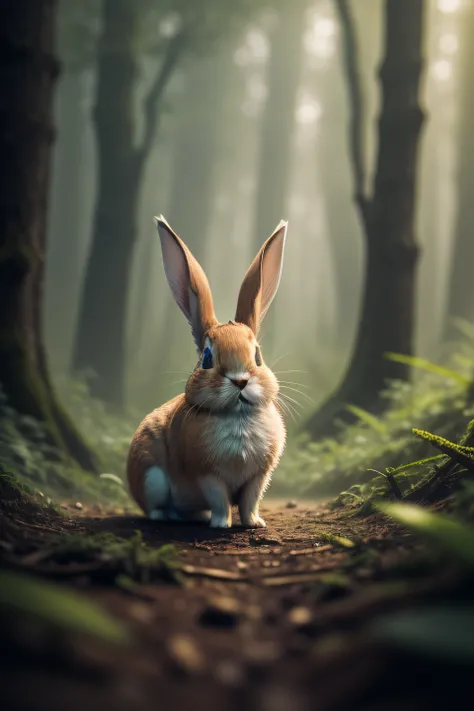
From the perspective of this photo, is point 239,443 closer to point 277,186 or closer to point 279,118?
point 277,186

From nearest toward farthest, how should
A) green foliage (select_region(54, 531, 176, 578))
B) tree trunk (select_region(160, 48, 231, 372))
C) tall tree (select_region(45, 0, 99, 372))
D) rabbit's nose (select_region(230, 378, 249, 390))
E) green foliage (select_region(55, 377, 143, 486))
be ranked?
1. green foliage (select_region(54, 531, 176, 578))
2. rabbit's nose (select_region(230, 378, 249, 390))
3. green foliage (select_region(55, 377, 143, 486))
4. tall tree (select_region(45, 0, 99, 372))
5. tree trunk (select_region(160, 48, 231, 372))

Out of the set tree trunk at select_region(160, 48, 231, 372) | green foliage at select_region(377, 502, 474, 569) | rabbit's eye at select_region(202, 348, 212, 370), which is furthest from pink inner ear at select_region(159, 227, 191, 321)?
tree trunk at select_region(160, 48, 231, 372)

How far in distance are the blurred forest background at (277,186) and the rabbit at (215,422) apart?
18.3 inches

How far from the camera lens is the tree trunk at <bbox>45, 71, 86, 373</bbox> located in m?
29.7

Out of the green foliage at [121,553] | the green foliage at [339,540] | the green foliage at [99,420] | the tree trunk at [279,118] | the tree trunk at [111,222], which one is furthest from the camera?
the tree trunk at [279,118]

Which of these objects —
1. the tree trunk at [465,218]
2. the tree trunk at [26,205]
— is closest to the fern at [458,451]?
the tree trunk at [26,205]

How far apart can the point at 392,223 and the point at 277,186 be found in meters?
19.9

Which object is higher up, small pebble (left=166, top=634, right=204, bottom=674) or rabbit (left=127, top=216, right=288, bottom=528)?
rabbit (left=127, top=216, right=288, bottom=528)

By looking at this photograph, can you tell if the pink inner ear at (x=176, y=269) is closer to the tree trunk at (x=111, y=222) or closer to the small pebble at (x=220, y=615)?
the small pebble at (x=220, y=615)

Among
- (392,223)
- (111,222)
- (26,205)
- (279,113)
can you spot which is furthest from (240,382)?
(279,113)

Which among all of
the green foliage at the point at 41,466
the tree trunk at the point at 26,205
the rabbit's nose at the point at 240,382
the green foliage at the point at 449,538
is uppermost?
the tree trunk at the point at 26,205

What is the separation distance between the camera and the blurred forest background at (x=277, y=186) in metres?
7.68

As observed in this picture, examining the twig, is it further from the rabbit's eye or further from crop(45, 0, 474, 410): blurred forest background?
crop(45, 0, 474, 410): blurred forest background

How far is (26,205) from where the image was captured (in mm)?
5902
